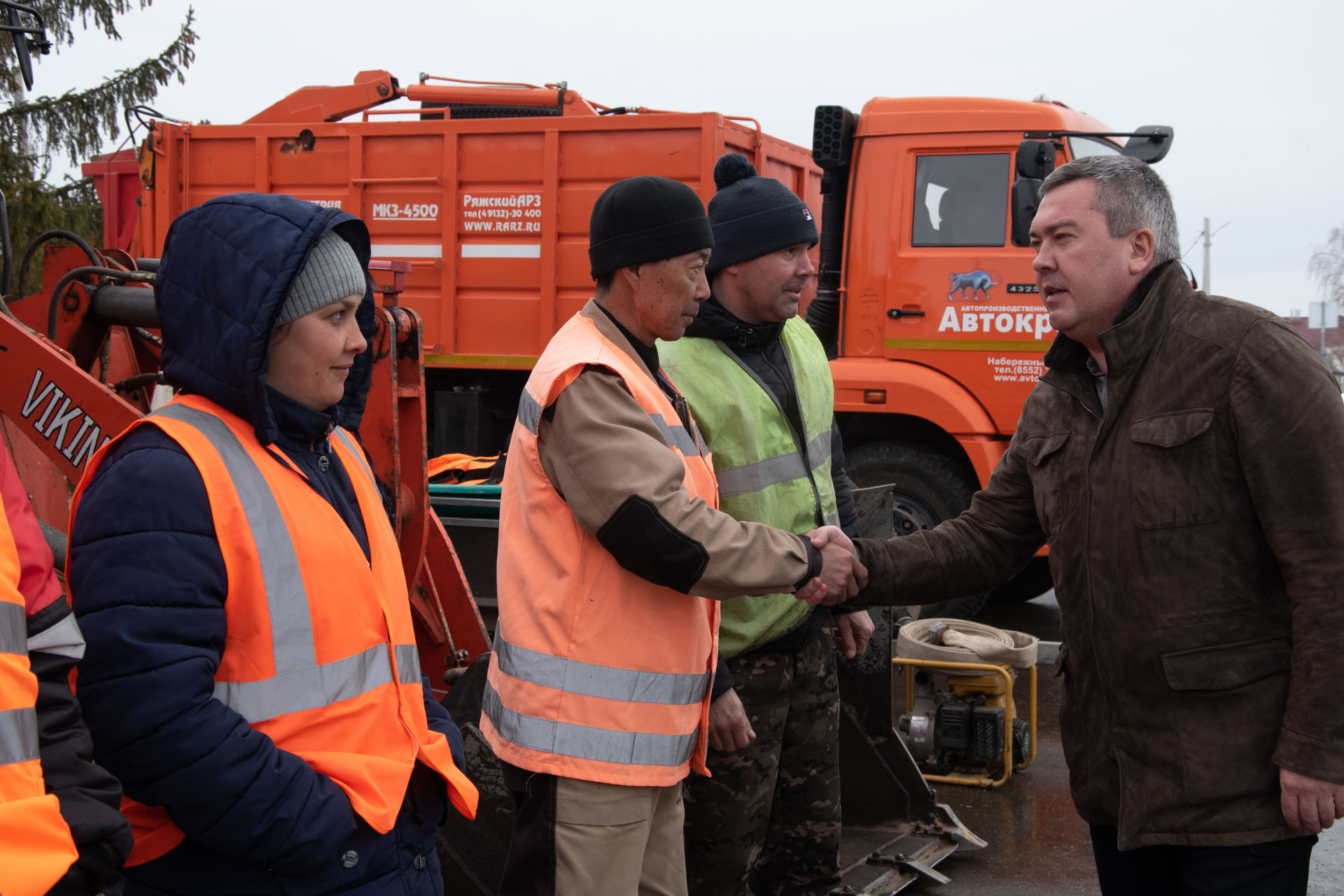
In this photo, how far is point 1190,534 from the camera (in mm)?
2008

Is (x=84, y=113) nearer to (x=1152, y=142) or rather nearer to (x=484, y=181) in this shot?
(x=484, y=181)

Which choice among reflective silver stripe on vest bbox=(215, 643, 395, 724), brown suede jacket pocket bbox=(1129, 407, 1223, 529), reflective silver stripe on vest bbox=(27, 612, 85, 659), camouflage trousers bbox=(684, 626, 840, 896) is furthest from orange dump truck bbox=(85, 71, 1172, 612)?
reflective silver stripe on vest bbox=(27, 612, 85, 659)

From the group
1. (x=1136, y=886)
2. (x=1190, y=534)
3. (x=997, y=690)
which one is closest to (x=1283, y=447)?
(x=1190, y=534)

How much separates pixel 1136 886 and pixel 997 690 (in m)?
2.39

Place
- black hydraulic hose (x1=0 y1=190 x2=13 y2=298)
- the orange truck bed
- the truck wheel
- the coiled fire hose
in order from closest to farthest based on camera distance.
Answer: black hydraulic hose (x1=0 y1=190 x2=13 y2=298) < the coiled fire hose < the orange truck bed < the truck wheel

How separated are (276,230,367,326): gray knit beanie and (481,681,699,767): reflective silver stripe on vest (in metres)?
0.82

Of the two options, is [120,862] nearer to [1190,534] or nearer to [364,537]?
[364,537]

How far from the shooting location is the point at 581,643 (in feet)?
6.52

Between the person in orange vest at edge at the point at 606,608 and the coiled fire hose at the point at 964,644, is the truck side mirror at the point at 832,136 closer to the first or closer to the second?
the coiled fire hose at the point at 964,644

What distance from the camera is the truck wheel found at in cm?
717

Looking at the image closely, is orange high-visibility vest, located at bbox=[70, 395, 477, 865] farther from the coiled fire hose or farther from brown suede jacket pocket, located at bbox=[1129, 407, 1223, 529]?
the coiled fire hose

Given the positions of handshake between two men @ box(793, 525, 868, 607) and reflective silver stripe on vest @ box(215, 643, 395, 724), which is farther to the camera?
handshake between two men @ box(793, 525, 868, 607)

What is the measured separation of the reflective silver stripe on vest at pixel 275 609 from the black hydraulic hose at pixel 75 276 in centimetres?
200

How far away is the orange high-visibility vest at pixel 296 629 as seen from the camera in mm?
Answer: 1478
